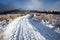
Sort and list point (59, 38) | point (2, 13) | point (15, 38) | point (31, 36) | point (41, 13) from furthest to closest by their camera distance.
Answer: point (41, 13) → point (2, 13) → point (59, 38) → point (31, 36) → point (15, 38)

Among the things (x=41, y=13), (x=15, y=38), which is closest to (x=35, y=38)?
(x=15, y=38)

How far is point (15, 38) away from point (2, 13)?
1711 centimetres

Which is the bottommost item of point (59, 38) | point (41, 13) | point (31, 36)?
point (41, 13)

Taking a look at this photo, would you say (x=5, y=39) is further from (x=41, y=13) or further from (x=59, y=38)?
(x=41, y=13)

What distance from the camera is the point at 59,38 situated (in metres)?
10.3

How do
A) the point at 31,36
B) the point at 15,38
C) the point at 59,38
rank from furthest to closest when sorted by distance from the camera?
the point at 59,38
the point at 31,36
the point at 15,38

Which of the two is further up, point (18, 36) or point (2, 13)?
point (18, 36)

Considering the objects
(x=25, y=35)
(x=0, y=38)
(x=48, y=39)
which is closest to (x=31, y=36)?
(x=25, y=35)

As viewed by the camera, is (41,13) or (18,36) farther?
(41,13)

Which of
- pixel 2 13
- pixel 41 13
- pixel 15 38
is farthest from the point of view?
pixel 41 13

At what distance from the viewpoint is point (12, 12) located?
2633cm

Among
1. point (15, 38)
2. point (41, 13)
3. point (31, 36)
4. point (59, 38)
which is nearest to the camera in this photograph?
point (15, 38)

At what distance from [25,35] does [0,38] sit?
4.81 feet

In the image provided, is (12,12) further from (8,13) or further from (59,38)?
(59,38)
